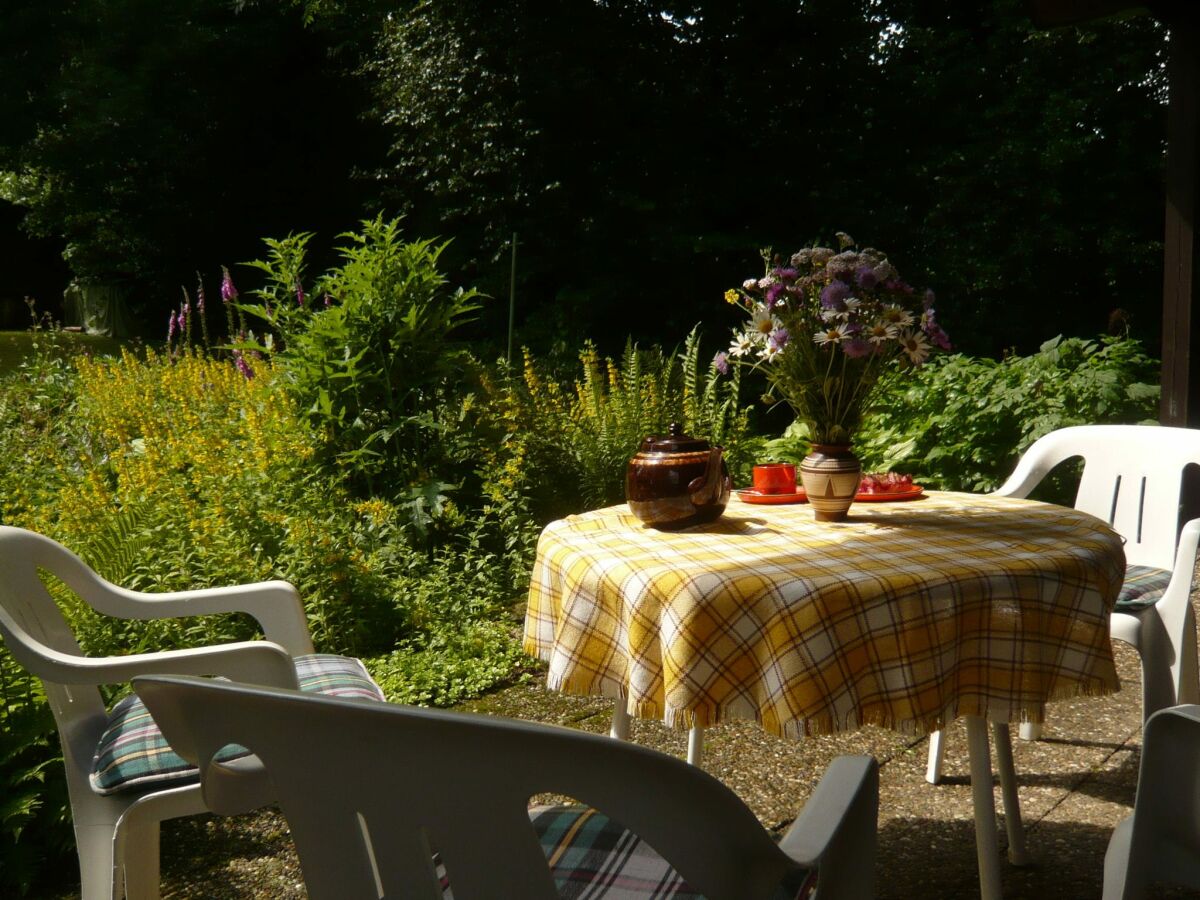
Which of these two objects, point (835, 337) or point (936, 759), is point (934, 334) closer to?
point (835, 337)

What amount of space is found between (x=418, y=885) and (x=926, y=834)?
1.99 meters

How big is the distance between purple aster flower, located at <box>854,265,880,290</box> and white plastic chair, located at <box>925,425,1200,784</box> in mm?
1103

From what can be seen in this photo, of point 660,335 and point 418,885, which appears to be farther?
point 660,335

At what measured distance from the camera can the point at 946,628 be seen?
179 cm

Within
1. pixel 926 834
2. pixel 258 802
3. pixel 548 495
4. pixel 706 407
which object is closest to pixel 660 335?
pixel 706 407

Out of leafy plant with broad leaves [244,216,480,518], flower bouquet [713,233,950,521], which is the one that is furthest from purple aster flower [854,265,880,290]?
leafy plant with broad leaves [244,216,480,518]

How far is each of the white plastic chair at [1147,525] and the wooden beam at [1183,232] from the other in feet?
7.56

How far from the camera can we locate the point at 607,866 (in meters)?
1.44

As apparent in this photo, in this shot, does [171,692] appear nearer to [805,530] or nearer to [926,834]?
[805,530]

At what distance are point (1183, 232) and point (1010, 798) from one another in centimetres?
401

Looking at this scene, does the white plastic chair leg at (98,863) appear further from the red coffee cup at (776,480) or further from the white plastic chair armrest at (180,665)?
the red coffee cup at (776,480)

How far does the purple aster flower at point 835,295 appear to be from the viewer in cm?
216

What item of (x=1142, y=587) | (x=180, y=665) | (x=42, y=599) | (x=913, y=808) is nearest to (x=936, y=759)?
(x=913, y=808)

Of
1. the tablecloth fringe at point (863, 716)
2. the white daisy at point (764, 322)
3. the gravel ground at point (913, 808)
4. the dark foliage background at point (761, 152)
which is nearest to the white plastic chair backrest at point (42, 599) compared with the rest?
the gravel ground at point (913, 808)
